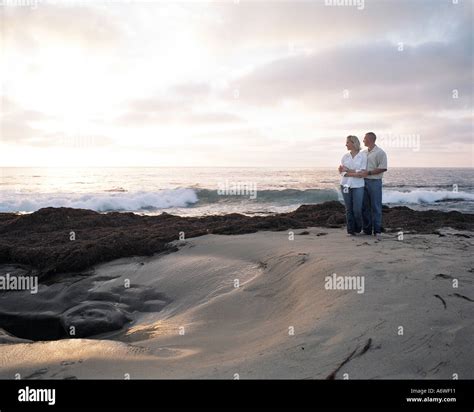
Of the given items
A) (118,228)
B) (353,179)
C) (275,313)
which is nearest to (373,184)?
(353,179)

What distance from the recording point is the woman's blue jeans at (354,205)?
7.45 m

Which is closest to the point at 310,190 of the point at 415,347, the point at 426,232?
the point at 426,232

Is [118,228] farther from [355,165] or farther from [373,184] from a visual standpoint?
[373,184]

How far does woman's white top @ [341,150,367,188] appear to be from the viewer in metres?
7.26

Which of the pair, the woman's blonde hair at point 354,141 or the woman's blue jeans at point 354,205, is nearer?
the woman's blonde hair at point 354,141

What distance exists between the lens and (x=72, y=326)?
4.96 m

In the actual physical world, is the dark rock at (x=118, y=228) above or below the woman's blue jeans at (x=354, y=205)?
below

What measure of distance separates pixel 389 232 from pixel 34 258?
6580 millimetres

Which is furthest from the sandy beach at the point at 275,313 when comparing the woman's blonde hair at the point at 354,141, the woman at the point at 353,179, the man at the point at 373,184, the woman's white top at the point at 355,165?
the woman's blonde hair at the point at 354,141

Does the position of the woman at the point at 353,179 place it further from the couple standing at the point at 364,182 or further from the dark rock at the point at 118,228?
the dark rock at the point at 118,228

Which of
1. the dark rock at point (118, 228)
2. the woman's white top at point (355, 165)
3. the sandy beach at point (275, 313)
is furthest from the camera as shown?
the dark rock at point (118, 228)

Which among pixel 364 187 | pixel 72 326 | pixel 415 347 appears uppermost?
pixel 364 187
